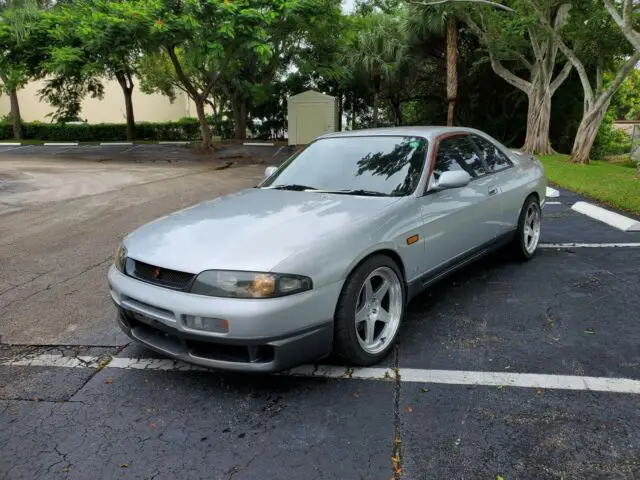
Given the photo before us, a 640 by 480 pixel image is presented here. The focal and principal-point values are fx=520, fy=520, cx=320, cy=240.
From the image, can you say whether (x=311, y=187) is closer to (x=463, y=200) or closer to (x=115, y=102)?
(x=463, y=200)

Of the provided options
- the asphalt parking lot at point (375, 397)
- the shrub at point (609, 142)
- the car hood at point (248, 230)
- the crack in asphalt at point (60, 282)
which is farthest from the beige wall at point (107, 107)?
the car hood at point (248, 230)

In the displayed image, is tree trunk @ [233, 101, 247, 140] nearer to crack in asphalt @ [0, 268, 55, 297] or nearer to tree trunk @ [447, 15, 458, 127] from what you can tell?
tree trunk @ [447, 15, 458, 127]

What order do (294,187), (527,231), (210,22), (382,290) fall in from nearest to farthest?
(382,290), (294,187), (527,231), (210,22)

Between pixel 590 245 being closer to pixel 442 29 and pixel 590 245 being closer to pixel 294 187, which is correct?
pixel 294 187

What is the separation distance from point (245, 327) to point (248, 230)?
0.71m

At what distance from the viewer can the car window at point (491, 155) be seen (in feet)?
16.3

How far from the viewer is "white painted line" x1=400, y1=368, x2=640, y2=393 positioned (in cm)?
301

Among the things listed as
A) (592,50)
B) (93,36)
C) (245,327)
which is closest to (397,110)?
(592,50)

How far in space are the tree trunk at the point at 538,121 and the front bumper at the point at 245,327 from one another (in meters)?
20.1

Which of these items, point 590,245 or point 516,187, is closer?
point 516,187

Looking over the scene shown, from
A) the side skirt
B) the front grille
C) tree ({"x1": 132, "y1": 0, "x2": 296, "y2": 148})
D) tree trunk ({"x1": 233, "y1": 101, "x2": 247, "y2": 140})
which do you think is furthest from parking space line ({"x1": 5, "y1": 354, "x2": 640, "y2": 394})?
tree trunk ({"x1": 233, "y1": 101, "x2": 247, "y2": 140})

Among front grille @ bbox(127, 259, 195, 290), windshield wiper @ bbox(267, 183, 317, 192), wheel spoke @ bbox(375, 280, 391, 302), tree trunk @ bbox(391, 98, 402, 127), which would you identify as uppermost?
tree trunk @ bbox(391, 98, 402, 127)

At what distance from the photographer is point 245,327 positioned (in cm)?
272

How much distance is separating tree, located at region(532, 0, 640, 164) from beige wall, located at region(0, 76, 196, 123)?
80.7 ft
